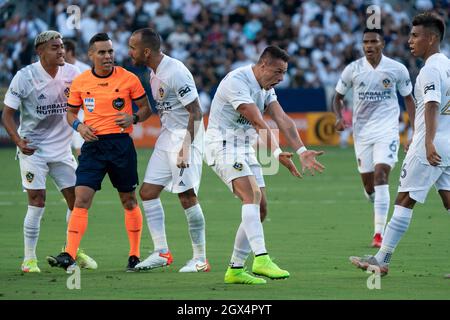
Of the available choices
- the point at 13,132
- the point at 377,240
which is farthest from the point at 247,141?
the point at 377,240

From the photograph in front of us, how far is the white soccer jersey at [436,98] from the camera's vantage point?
33.9ft

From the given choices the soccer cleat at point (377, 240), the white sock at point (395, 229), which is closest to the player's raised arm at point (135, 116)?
the white sock at point (395, 229)

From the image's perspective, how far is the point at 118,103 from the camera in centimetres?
1163

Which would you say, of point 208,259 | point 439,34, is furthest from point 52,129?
point 439,34

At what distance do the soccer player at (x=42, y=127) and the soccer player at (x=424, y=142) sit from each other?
3.45 m

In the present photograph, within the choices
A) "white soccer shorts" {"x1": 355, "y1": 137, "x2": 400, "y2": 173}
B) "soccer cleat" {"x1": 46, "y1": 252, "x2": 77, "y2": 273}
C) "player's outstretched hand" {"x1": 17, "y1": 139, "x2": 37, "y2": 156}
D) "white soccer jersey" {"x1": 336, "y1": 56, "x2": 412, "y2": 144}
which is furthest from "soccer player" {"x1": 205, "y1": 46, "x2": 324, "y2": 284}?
"white soccer jersey" {"x1": 336, "y1": 56, "x2": 412, "y2": 144}

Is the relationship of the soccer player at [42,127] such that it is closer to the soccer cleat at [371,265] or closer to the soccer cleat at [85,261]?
the soccer cleat at [85,261]

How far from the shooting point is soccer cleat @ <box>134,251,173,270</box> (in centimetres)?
1161

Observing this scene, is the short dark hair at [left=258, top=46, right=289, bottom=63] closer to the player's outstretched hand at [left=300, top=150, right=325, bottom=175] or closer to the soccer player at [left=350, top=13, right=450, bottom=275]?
the player's outstretched hand at [left=300, top=150, right=325, bottom=175]

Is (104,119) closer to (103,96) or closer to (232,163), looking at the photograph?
(103,96)

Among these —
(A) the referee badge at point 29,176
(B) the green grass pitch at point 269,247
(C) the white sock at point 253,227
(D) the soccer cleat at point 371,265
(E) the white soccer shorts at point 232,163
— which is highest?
(E) the white soccer shorts at point 232,163

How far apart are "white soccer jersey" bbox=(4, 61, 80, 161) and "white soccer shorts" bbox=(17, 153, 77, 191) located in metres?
0.09

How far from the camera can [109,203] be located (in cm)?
1952

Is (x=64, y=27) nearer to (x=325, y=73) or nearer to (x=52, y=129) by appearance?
(x=325, y=73)
